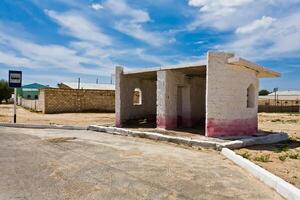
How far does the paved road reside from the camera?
554 centimetres

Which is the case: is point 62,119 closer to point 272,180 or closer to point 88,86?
point 272,180

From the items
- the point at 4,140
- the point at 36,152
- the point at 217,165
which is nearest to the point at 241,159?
the point at 217,165

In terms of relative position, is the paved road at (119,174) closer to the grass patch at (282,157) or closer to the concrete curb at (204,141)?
the concrete curb at (204,141)

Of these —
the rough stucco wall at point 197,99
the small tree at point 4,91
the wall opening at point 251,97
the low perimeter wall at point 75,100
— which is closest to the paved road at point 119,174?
the wall opening at point 251,97

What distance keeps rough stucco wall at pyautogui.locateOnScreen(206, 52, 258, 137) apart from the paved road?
2.10 m

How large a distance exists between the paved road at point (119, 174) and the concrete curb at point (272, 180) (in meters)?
0.16

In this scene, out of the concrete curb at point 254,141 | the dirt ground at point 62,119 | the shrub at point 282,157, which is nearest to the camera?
the shrub at point 282,157

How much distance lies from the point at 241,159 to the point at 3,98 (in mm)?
61469

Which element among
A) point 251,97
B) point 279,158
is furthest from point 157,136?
point 279,158

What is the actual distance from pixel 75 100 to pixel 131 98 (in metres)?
14.4

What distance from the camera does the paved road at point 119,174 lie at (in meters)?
5.54

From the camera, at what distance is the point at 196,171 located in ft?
24.0

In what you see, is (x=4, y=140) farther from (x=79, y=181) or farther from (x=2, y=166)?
(x=79, y=181)

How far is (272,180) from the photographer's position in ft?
20.4
